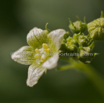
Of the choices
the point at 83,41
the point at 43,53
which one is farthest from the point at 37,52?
the point at 83,41

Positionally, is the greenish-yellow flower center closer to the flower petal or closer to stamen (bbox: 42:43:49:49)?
stamen (bbox: 42:43:49:49)

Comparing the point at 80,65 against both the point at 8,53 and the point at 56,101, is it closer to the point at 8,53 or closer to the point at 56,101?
the point at 56,101

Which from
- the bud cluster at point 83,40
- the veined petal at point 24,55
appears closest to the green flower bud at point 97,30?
the bud cluster at point 83,40

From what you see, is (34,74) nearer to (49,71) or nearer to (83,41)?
(83,41)

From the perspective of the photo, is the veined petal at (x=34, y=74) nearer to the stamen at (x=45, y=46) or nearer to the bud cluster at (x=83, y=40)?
the stamen at (x=45, y=46)

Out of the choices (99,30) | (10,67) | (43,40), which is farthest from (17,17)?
(99,30)
